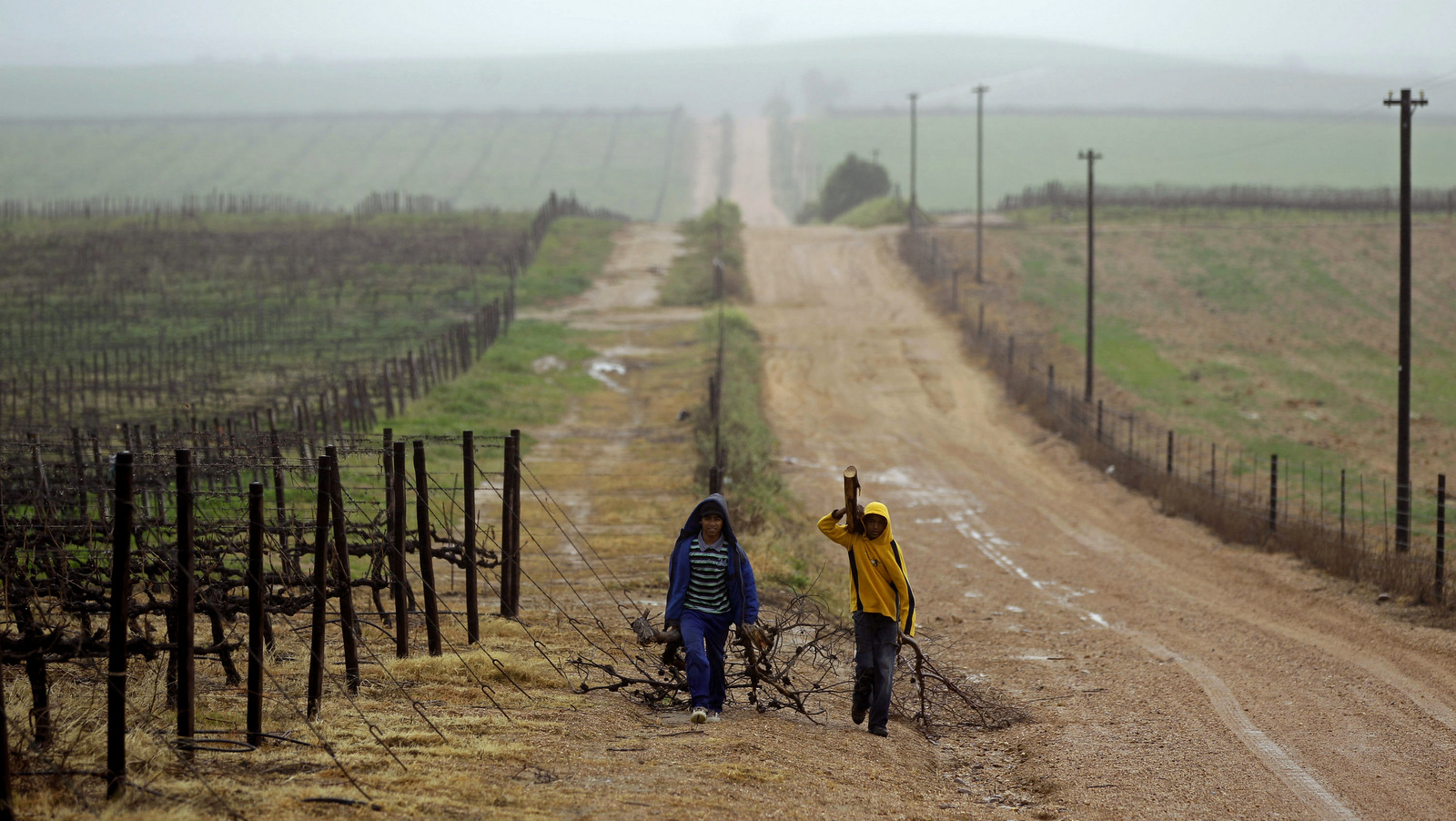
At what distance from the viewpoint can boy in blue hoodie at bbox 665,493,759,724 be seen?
8891 millimetres

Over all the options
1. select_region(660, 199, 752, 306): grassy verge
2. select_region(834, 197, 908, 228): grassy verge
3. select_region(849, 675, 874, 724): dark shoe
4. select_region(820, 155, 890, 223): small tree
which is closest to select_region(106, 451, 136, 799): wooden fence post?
select_region(849, 675, 874, 724): dark shoe

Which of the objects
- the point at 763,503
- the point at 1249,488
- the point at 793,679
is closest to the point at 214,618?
the point at 793,679

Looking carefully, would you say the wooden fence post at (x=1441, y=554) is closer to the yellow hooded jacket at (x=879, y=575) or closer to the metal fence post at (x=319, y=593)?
the yellow hooded jacket at (x=879, y=575)

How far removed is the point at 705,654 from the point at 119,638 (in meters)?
4.12

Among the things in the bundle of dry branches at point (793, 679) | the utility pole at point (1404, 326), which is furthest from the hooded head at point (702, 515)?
the utility pole at point (1404, 326)

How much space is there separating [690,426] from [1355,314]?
31.5m

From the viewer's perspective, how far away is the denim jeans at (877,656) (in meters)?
9.11

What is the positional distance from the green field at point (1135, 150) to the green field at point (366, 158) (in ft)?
65.6

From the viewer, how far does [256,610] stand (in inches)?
285

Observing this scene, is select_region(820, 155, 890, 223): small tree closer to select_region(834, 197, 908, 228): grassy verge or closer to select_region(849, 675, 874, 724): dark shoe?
select_region(834, 197, 908, 228): grassy verge

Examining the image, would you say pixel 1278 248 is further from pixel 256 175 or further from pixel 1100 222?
pixel 256 175

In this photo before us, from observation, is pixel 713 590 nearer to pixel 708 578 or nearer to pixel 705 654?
pixel 708 578

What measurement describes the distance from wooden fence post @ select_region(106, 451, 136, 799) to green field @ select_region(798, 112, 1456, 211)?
90.0 m

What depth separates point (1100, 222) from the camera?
61.7 m
